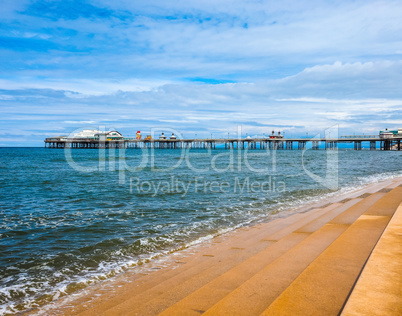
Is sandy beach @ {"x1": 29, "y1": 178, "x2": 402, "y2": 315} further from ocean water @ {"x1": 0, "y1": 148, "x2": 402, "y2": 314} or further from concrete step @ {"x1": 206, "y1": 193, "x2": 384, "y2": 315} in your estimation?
ocean water @ {"x1": 0, "y1": 148, "x2": 402, "y2": 314}

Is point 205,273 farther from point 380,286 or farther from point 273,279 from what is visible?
point 380,286

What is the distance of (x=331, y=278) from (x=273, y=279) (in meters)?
0.72

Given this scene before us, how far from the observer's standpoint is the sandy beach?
3.19 metres

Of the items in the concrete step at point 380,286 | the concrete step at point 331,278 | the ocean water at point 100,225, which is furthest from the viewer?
the ocean water at point 100,225

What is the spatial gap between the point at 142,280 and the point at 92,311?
116cm

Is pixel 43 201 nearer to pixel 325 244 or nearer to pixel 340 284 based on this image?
pixel 325 244

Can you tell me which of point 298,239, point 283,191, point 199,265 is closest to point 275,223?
point 298,239

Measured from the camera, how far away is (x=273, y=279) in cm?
392

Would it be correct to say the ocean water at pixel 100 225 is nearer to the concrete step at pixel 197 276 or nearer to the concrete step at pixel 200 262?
the concrete step at pixel 200 262

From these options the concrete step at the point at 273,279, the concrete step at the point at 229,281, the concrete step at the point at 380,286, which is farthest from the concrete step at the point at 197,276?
the concrete step at the point at 380,286

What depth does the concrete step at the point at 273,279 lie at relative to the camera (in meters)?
3.19

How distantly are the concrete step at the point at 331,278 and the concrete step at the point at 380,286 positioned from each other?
169mm

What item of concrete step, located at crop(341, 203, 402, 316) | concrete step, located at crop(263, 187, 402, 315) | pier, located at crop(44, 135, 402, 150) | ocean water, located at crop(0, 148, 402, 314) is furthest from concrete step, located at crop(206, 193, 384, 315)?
pier, located at crop(44, 135, 402, 150)

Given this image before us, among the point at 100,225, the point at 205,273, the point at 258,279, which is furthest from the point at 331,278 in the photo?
the point at 100,225
